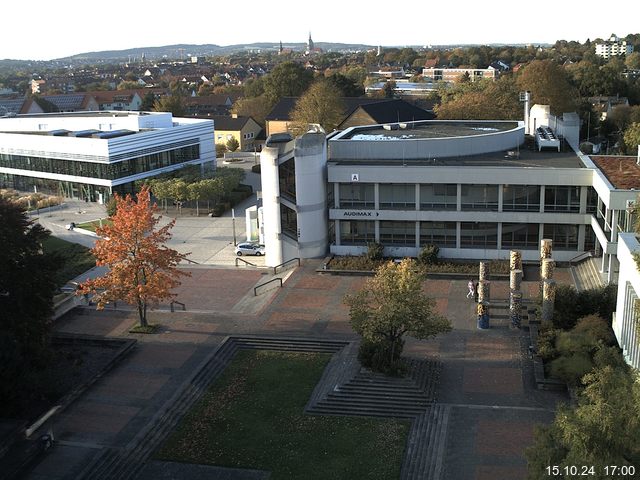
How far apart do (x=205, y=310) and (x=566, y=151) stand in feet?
89.4

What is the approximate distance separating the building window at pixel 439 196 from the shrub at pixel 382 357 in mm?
15986

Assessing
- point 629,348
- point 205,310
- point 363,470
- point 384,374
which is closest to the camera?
point 363,470

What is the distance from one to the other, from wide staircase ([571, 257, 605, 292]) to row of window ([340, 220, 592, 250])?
1378mm

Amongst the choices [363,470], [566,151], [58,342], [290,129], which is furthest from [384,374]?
[290,129]

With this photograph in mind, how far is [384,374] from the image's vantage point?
28.4m

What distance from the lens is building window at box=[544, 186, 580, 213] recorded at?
4138 centimetres

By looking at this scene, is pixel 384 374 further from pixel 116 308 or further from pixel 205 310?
pixel 116 308

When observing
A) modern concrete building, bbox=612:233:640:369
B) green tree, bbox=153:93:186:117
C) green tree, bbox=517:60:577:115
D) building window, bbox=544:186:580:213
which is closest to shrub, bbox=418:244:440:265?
building window, bbox=544:186:580:213

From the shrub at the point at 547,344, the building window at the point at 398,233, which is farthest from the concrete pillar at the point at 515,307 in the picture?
the building window at the point at 398,233

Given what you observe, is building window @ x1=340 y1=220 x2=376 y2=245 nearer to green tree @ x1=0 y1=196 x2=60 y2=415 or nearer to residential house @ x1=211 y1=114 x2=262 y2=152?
green tree @ x1=0 y1=196 x2=60 y2=415

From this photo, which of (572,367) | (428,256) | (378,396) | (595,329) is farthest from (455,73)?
(378,396)

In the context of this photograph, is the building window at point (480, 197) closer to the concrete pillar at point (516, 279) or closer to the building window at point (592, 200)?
the building window at point (592, 200)

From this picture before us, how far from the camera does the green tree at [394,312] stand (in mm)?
27812

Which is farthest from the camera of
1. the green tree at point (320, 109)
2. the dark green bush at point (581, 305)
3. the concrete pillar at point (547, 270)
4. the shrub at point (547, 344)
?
the green tree at point (320, 109)
